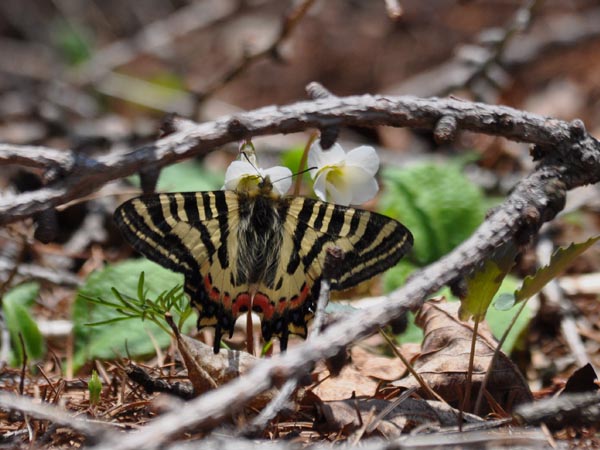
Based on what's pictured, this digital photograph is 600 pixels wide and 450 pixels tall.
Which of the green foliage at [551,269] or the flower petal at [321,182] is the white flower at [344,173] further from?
the green foliage at [551,269]

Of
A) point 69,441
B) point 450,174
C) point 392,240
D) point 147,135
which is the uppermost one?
point 147,135

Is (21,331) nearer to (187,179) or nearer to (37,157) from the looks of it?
(37,157)

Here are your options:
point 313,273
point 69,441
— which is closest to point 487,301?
point 313,273

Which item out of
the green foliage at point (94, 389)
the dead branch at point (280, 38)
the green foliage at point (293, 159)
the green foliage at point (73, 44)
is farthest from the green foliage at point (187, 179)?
the green foliage at point (73, 44)

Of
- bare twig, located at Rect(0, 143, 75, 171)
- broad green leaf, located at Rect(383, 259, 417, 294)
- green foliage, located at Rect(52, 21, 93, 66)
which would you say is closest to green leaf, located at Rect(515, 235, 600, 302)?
broad green leaf, located at Rect(383, 259, 417, 294)

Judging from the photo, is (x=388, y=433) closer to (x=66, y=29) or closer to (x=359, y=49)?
(x=359, y=49)
